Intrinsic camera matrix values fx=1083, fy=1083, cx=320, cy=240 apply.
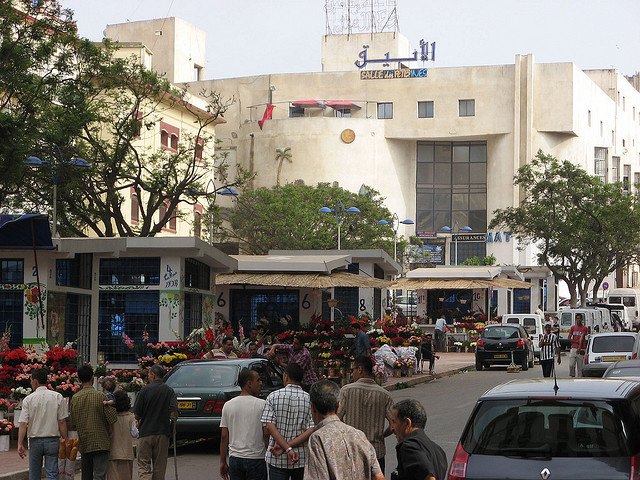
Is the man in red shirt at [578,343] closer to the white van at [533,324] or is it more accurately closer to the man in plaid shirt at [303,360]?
the man in plaid shirt at [303,360]

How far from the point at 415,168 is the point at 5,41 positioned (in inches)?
3340

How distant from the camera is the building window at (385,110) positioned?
4050 inches

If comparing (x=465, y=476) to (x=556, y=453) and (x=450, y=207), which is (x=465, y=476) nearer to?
(x=556, y=453)

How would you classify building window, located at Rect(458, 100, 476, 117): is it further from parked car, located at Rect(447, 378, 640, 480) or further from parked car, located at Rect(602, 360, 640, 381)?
parked car, located at Rect(447, 378, 640, 480)

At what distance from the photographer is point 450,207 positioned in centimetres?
10606

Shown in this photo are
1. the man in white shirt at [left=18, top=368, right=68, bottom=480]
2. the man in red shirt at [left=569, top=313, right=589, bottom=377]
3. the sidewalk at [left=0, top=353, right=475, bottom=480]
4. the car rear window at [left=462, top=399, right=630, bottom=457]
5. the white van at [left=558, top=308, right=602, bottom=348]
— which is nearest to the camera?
the car rear window at [left=462, top=399, right=630, bottom=457]

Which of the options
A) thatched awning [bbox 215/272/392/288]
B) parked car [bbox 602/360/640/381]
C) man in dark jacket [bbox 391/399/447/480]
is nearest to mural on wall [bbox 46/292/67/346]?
thatched awning [bbox 215/272/392/288]

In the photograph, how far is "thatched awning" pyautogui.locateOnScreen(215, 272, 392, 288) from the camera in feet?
97.6

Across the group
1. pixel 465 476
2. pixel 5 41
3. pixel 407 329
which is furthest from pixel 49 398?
pixel 407 329

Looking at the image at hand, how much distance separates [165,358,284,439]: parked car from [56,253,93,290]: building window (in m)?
6.32

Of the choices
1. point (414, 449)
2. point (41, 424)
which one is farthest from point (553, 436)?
point (41, 424)

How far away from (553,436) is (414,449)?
1196 millimetres

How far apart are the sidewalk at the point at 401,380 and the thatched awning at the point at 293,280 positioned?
300 cm

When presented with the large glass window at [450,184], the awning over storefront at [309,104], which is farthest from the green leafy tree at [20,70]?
the large glass window at [450,184]
